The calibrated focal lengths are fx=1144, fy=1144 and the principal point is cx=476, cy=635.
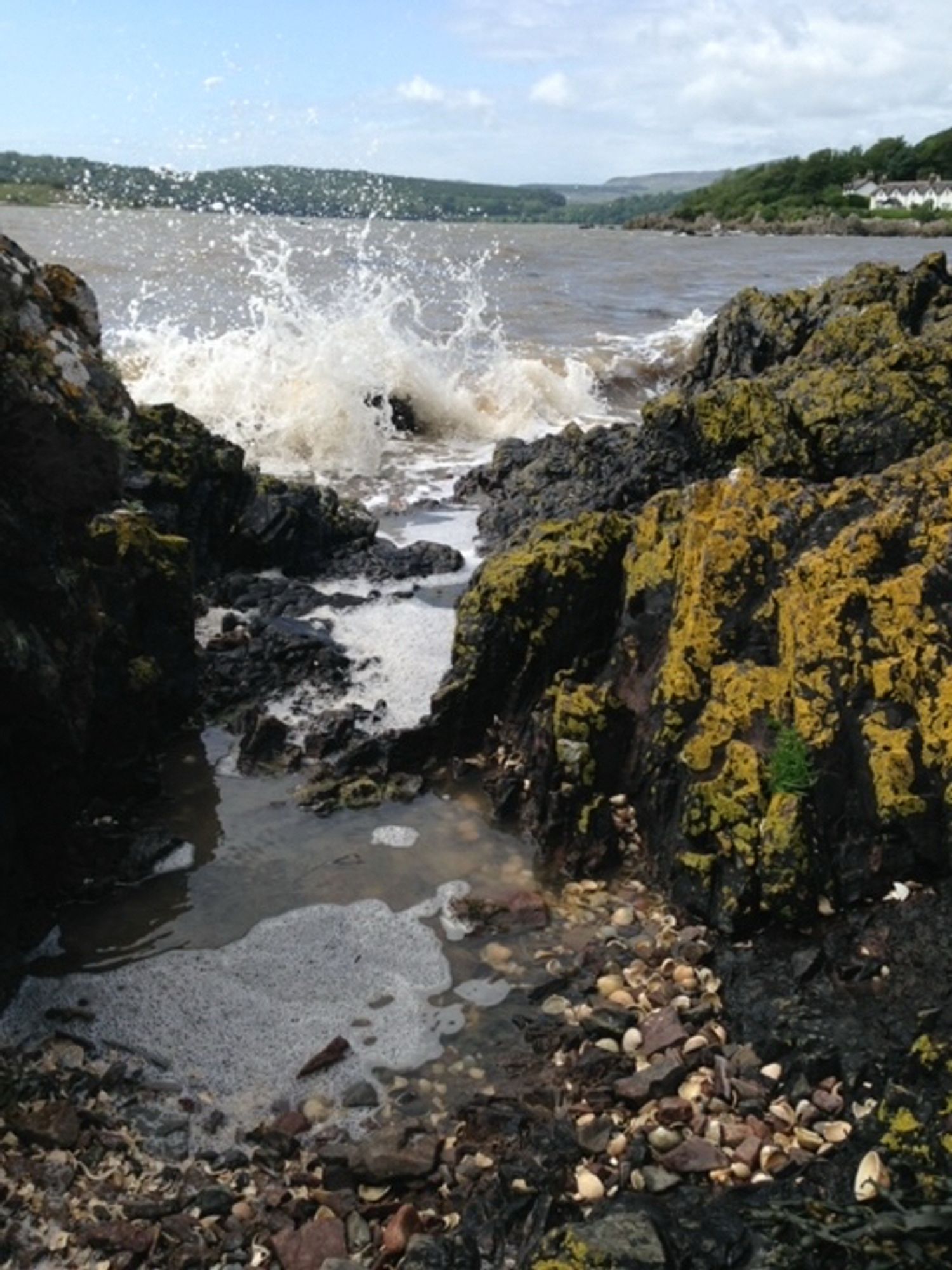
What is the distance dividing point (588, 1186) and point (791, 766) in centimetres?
243

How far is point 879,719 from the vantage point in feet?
19.6

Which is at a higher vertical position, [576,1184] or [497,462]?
[497,462]

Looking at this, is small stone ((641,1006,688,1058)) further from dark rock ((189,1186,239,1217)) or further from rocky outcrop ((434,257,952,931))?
dark rock ((189,1186,239,1217))

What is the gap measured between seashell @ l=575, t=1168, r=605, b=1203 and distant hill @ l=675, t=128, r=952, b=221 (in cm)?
14780

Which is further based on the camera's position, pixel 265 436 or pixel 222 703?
pixel 265 436

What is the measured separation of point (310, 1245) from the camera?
437cm

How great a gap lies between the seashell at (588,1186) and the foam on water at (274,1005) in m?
1.10

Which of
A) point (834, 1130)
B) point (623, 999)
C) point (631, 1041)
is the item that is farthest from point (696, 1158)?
point (623, 999)

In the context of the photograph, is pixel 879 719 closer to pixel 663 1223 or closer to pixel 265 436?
pixel 663 1223

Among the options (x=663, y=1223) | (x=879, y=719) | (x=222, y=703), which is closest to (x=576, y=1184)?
(x=663, y=1223)

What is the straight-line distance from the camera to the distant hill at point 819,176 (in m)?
146

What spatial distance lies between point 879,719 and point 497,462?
407 inches

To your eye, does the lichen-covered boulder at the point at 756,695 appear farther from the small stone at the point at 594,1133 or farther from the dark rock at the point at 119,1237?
the dark rock at the point at 119,1237

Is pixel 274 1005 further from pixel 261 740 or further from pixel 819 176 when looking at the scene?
pixel 819 176
